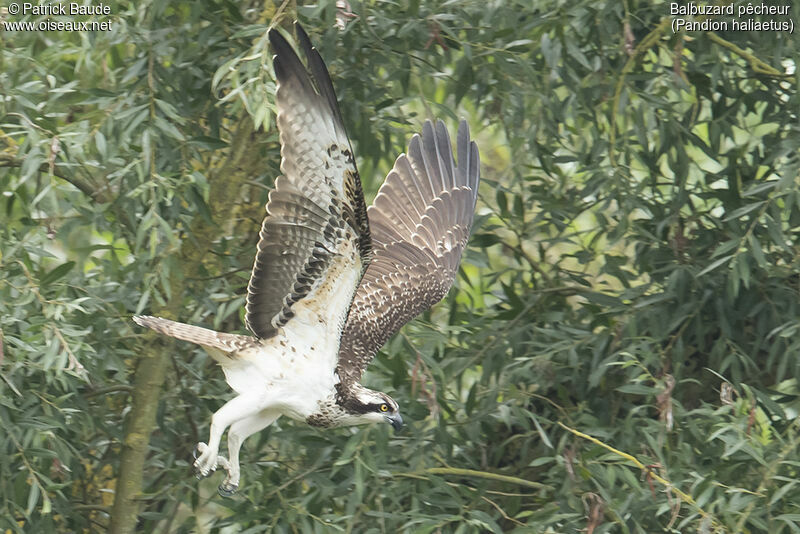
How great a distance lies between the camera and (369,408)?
155 inches

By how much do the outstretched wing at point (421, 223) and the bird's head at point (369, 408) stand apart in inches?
23.3

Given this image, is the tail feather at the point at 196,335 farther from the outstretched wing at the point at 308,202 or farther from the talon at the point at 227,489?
the talon at the point at 227,489

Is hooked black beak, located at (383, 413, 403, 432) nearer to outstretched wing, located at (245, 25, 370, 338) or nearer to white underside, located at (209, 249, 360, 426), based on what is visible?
white underside, located at (209, 249, 360, 426)

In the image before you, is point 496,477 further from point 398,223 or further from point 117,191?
point 117,191

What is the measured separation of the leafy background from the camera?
12.7 feet

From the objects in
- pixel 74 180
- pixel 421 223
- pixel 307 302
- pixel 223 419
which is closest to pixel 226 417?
pixel 223 419

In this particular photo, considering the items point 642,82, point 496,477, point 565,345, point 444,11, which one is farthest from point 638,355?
point 444,11

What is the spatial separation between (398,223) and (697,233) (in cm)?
133

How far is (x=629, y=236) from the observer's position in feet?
15.0

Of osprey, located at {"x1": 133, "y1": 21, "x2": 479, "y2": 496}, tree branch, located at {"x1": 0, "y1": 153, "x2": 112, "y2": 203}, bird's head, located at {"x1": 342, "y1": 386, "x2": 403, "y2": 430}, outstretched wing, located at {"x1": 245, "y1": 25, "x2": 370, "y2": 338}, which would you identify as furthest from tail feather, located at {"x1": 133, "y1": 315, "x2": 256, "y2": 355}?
tree branch, located at {"x1": 0, "y1": 153, "x2": 112, "y2": 203}

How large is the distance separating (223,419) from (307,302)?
46 cm

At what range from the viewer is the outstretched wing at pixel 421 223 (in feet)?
15.4

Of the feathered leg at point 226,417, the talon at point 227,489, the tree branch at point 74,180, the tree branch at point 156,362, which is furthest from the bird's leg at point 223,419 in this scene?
the tree branch at point 74,180

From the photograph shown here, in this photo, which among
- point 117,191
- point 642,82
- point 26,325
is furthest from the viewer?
point 642,82
